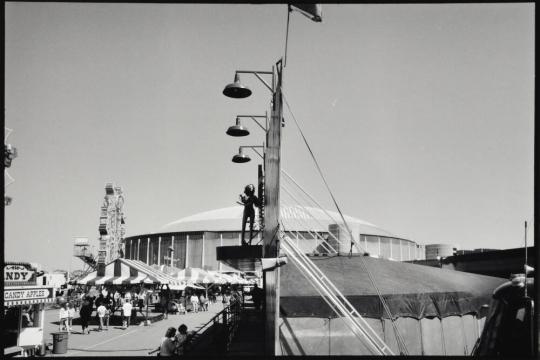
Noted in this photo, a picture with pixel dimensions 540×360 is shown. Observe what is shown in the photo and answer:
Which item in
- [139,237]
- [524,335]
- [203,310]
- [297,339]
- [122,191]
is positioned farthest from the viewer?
[139,237]

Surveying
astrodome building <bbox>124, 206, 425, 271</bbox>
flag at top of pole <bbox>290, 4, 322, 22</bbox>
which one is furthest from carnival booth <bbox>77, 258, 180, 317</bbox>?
astrodome building <bbox>124, 206, 425, 271</bbox>

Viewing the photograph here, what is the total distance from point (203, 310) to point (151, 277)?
15.0 metres

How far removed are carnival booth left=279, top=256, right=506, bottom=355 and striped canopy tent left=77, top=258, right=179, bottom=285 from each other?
14339mm

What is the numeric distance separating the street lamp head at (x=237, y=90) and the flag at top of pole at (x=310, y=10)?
2959 mm

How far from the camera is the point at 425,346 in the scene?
10547 millimetres

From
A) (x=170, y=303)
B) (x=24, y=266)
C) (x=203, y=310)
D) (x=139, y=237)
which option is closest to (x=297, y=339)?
(x=24, y=266)

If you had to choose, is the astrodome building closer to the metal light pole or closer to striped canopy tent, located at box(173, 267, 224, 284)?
striped canopy tent, located at box(173, 267, 224, 284)

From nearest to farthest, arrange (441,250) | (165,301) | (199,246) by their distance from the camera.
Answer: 1. (165,301)
2. (441,250)
3. (199,246)

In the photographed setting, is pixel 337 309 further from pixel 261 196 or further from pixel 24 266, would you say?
pixel 24 266

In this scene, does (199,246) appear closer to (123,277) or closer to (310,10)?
(123,277)

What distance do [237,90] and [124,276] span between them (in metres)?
18.0

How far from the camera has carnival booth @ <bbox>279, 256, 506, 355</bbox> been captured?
938 centimetres

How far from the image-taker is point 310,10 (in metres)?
7.35

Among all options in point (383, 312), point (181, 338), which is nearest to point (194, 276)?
point (181, 338)
